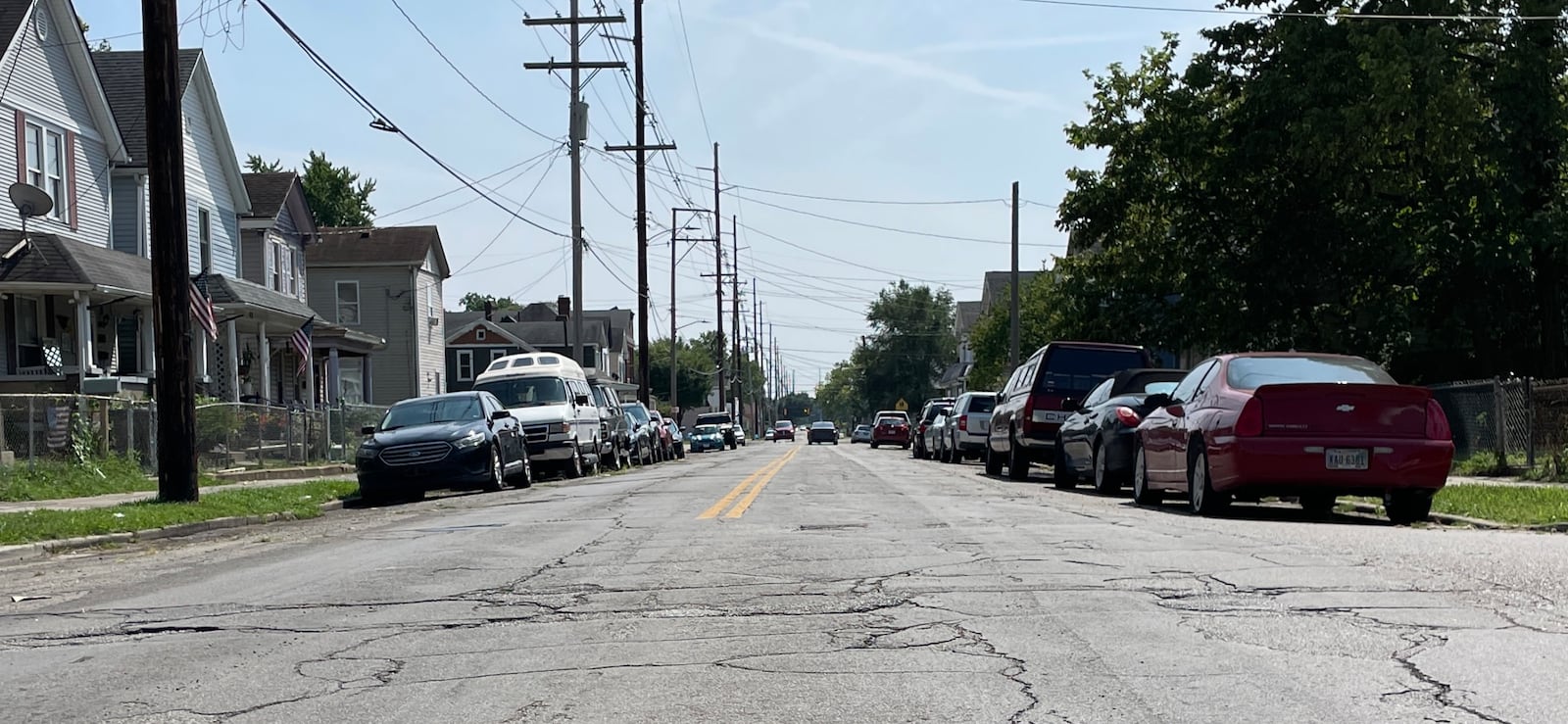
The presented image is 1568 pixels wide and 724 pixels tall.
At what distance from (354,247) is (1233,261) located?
34.9m

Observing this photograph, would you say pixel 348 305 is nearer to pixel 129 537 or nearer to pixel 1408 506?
pixel 129 537

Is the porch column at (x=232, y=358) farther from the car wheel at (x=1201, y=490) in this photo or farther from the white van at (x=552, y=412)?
the car wheel at (x=1201, y=490)

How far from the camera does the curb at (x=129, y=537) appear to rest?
1347 cm

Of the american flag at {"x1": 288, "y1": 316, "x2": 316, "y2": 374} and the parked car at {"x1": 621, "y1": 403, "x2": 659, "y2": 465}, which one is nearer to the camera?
the american flag at {"x1": 288, "y1": 316, "x2": 316, "y2": 374}

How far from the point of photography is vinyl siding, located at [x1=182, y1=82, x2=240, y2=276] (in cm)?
3609

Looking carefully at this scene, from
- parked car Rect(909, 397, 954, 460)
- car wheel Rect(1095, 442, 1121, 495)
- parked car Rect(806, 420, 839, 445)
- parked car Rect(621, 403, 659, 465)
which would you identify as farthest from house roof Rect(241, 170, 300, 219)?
parked car Rect(806, 420, 839, 445)

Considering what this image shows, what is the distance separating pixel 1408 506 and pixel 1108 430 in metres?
4.84

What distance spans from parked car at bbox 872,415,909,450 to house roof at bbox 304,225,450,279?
21.2m

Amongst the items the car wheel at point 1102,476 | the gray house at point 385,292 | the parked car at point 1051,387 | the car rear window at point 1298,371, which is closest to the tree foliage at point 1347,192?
the parked car at point 1051,387

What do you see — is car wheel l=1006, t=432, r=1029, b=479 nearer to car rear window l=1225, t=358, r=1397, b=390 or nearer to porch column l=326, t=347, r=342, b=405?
car rear window l=1225, t=358, r=1397, b=390

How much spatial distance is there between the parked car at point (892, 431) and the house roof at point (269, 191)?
31.6 metres

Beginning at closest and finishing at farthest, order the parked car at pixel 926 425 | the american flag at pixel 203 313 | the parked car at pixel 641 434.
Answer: the american flag at pixel 203 313 → the parked car at pixel 641 434 → the parked car at pixel 926 425

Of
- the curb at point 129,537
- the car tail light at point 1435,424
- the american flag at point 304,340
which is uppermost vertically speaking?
the american flag at point 304,340

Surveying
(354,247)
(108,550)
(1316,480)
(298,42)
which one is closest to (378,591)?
(108,550)
